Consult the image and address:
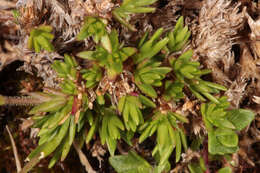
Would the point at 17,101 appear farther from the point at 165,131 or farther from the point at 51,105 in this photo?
the point at 165,131

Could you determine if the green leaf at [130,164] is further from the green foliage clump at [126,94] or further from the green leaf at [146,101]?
the green leaf at [146,101]

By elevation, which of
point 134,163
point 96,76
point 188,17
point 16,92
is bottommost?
point 134,163

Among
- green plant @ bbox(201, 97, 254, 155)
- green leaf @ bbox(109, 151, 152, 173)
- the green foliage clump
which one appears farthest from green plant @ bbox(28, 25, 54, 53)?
green plant @ bbox(201, 97, 254, 155)

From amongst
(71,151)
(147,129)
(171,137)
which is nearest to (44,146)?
(71,151)

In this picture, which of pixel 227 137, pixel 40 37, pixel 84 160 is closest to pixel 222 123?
pixel 227 137

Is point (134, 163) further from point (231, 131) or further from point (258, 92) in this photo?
point (258, 92)

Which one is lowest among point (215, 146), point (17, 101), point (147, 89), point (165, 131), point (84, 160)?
point (84, 160)

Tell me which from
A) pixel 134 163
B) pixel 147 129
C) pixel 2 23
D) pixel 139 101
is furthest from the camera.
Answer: pixel 2 23
